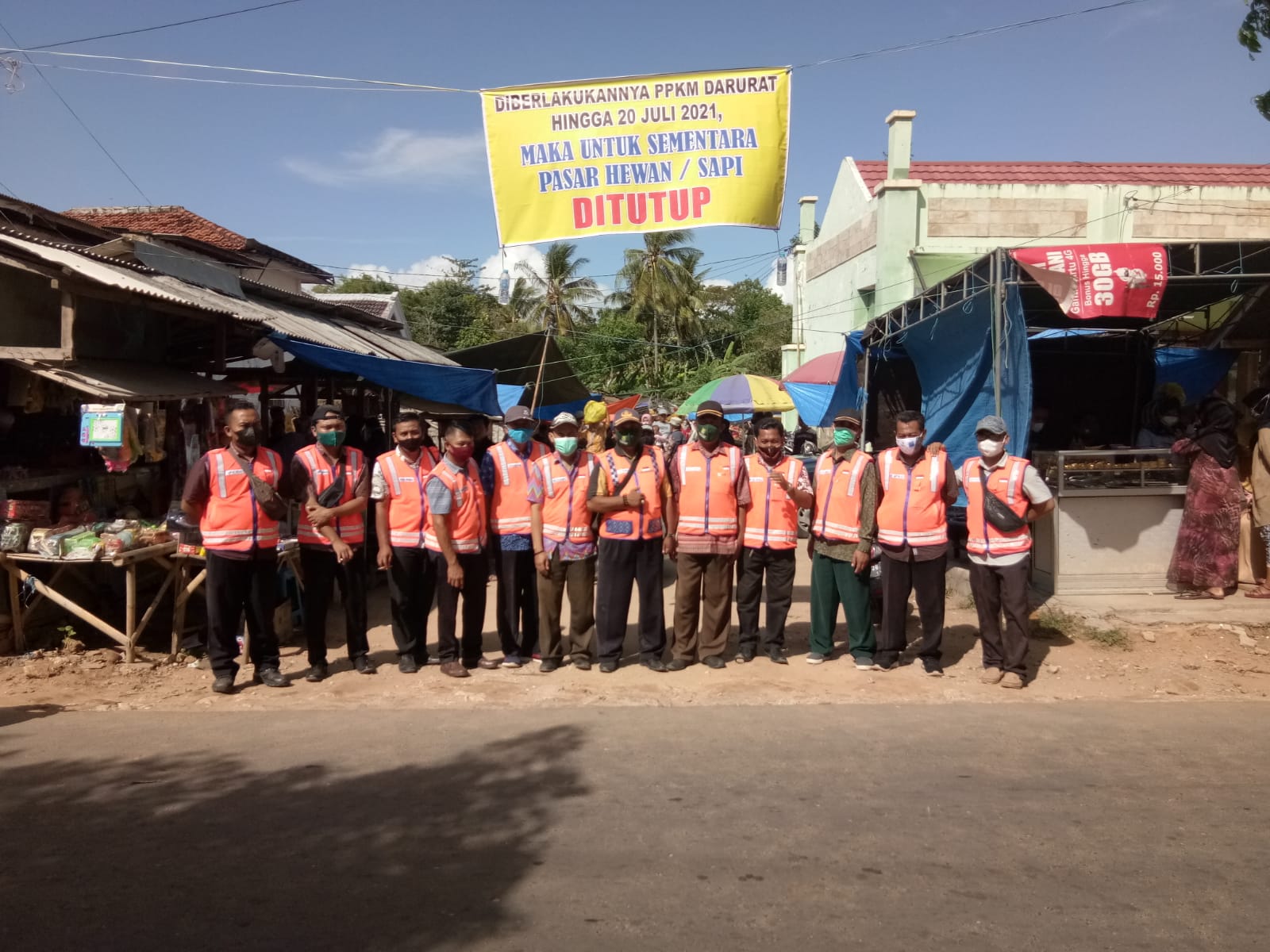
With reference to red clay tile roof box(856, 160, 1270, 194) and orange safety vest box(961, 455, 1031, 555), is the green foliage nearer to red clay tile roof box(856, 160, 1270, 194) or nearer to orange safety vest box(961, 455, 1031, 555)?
orange safety vest box(961, 455, 1031, 555)

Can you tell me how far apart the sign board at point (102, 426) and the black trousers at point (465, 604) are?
2327 millimetres

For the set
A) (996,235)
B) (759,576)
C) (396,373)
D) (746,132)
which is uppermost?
(996,235)

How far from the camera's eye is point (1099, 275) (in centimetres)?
794

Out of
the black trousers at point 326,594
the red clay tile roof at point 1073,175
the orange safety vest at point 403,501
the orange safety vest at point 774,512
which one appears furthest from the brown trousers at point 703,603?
the red clay tile roof at point 1073,175

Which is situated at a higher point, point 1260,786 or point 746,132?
point 746,132

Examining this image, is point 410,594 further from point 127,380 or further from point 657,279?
point 657,279

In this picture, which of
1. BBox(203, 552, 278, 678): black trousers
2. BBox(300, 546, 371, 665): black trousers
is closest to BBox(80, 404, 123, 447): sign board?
BBox(203, 552, 278, 678): black trousers

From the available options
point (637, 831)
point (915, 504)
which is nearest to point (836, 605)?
point (915, 504)

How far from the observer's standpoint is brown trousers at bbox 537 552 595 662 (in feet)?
21.4

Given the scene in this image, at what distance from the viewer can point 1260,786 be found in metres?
4.29

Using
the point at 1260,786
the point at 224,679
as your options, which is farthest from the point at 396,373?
the point at 1260,786

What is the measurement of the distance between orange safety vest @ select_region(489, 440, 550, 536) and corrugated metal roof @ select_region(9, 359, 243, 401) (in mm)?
2636

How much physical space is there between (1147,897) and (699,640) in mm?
3765

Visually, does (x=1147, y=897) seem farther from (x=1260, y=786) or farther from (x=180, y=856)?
(x=180, y=856)
